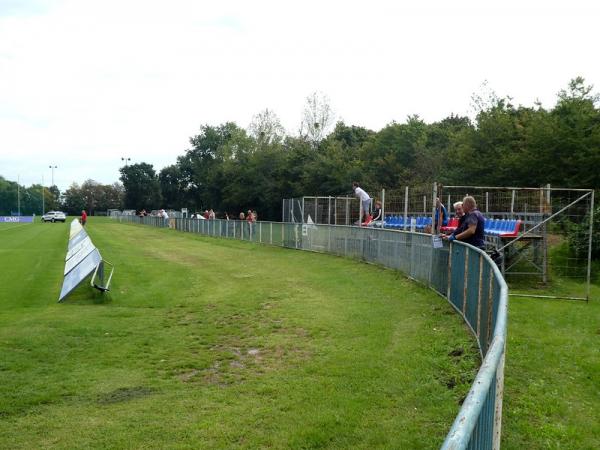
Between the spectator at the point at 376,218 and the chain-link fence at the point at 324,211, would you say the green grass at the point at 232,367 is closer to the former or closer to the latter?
the spectator at the point at 376,218

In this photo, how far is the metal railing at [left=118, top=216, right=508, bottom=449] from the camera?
95.4 inches

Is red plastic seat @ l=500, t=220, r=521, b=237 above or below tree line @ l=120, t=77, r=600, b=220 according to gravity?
below

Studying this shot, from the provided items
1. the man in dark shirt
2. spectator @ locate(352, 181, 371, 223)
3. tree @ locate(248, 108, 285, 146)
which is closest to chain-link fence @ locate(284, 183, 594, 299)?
spectator @ locate(352, 181, 371, 223)

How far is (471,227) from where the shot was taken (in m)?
10.3

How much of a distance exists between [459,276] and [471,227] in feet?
3.36

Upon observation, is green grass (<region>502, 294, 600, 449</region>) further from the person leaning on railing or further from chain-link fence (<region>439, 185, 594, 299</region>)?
chain-link fence (<region>439, 185, 594, 299</region>)

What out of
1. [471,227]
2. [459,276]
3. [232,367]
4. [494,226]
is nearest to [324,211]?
[494,226]

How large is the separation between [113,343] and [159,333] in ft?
2.92

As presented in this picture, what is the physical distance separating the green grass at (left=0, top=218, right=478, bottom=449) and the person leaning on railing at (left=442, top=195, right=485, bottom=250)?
1.35 metres

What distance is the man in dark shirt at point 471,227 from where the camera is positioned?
1030 centimetres

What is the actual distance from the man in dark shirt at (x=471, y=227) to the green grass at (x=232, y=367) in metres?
1.35

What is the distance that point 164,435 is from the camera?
5070 mm

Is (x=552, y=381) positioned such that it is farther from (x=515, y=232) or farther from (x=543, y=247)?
(x=543, y=247)

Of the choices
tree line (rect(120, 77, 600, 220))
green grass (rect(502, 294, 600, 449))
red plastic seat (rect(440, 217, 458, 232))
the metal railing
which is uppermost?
tree line (rect(120, 77, 600, 220))
